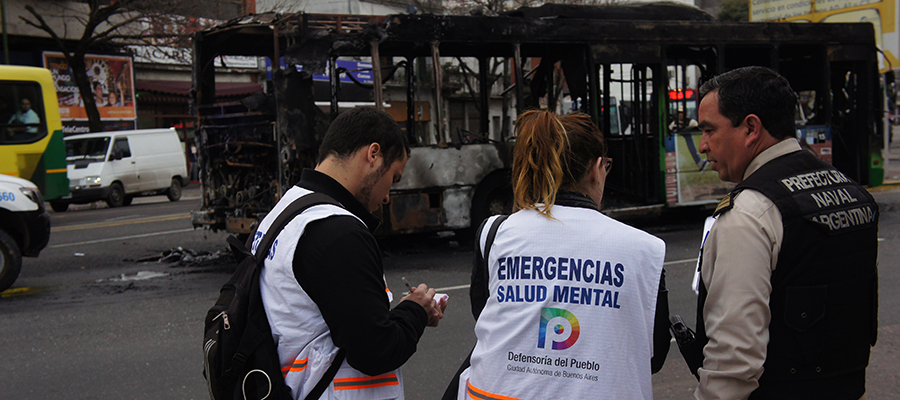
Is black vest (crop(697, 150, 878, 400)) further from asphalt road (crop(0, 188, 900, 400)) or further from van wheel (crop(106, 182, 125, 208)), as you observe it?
van wheel (crop(106, 182, 125, 208))

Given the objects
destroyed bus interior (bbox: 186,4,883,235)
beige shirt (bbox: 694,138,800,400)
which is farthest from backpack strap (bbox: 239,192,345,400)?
destroyed bus interior (bbox: 186,4,883,235)

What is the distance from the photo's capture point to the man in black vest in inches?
71.6

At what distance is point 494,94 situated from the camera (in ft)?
37.4

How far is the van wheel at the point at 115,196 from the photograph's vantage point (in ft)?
63.0

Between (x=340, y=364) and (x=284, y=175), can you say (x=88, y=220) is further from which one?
(x=340, y=364)

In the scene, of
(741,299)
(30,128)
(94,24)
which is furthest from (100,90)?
(741,299)

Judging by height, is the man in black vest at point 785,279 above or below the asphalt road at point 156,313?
above

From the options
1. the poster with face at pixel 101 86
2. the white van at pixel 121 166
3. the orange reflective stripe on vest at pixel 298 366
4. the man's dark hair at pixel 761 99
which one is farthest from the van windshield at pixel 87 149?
the man's dark hair at pixel 761 99

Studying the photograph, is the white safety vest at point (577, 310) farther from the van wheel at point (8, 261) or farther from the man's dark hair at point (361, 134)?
the van wheel at point (8, 261)

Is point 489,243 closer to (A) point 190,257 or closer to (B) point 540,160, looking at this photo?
(B) point 540,160

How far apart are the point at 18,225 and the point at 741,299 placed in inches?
322

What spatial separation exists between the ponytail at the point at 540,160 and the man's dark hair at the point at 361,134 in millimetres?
426

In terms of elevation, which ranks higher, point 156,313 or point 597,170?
point 597,170

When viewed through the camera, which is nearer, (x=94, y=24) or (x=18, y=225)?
(x=18, y=225)
